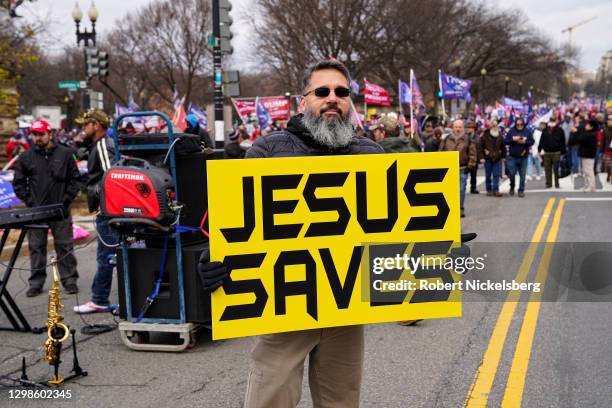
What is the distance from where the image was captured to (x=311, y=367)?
297cm

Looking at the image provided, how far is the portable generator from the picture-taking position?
4.75 metres

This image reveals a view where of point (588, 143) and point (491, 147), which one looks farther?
point (491, 147)

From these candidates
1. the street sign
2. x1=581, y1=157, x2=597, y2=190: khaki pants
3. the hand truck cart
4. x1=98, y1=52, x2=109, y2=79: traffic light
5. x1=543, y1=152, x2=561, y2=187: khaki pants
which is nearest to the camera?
the hand truck cart

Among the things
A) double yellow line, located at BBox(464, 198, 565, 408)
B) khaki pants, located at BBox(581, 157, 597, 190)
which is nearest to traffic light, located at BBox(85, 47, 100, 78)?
khaki pants, located at BBox(581, 157, 597, 190)

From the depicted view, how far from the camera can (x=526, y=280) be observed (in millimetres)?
7176

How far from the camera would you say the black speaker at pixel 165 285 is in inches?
209

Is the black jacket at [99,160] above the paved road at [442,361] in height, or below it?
above

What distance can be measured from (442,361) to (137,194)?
2.66 metres

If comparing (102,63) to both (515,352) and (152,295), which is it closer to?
(152,295)

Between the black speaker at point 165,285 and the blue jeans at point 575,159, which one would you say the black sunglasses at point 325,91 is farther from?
the blue jeans at point 575,159

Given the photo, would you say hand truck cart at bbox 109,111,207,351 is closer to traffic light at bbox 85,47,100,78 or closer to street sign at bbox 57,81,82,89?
traffic light at bbox 85,47,100,78

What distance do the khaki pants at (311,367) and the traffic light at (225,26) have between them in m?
13.0

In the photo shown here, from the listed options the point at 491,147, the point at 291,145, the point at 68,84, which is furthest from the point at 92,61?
the point at 291,145

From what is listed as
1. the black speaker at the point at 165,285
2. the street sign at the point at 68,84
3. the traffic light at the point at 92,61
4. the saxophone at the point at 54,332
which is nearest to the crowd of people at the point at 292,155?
the black speaker at the point at 165,285
